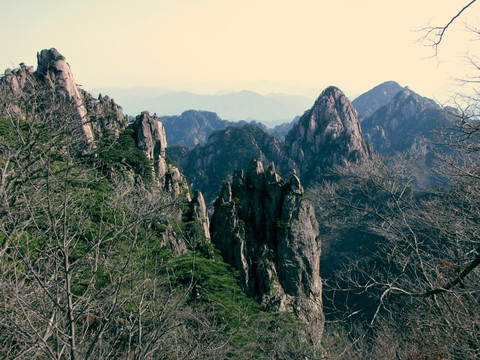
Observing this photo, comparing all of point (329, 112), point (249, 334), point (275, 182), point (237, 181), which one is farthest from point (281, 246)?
point (329, 112)

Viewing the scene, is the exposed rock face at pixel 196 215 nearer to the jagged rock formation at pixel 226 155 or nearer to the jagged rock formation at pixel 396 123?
the jagged rock formation at pixel 226 155

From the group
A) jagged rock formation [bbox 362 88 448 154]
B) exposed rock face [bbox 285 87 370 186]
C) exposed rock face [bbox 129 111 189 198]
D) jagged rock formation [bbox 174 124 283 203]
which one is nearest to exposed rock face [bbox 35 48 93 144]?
exposed rock face [bbox 129 111 189 198]

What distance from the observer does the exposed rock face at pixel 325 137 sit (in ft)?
269

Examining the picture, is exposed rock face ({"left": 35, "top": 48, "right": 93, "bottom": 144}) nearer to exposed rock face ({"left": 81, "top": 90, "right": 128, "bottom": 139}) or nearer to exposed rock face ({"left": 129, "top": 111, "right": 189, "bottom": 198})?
exposed rock face ({"left": 81, "top": 90, "right": 128, "bottom": 139})

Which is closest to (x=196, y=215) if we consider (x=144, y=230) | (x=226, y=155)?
(x=144, y=230)

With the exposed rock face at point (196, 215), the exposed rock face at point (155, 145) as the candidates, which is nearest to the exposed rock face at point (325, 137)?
the exposed rock face at point (155, 145)

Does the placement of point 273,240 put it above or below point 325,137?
below

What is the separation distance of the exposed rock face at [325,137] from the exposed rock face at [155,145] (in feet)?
171

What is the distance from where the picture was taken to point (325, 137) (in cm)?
8506

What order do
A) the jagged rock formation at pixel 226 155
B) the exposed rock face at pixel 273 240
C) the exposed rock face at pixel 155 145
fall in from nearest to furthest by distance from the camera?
the exposed rock face at pixel 273 240
the exposed rock face at pixel 155 145
the jagged rock formation at pixel 226 155

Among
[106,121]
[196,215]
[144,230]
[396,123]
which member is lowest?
[196,215]

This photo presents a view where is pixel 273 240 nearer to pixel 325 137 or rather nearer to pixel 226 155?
pixel 325 137

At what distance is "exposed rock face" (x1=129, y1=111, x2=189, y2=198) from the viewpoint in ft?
111

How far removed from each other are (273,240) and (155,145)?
17957mm
